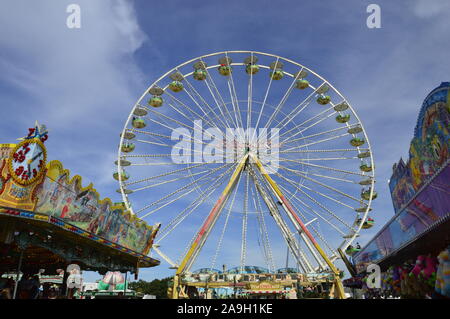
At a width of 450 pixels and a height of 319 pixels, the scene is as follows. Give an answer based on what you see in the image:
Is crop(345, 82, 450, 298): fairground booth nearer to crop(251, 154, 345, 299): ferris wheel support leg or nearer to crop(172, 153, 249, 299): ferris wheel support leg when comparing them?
crop(251, 154, 345, 299): ferris wheel support leg

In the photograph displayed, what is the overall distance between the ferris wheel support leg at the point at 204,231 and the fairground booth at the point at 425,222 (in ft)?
30.2

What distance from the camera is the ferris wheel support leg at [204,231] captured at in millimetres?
19062

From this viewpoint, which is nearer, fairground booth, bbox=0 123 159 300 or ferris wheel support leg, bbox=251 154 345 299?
fairground booth, bbox=0 123 159 300

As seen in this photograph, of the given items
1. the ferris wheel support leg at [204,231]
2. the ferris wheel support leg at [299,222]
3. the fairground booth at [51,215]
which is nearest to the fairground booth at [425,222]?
the ferris wheel support leg at [299,222]

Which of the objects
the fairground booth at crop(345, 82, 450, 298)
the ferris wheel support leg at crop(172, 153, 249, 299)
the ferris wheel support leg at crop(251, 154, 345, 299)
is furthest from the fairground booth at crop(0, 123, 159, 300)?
the fairground booth at crop(345, 82, 450, 298)

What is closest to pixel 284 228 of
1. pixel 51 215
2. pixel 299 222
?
pixel 299 222

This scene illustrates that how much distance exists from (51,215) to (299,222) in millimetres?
13554

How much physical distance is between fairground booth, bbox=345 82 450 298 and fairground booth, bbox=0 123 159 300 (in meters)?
12.2

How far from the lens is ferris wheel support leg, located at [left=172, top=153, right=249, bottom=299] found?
62.5 feet
